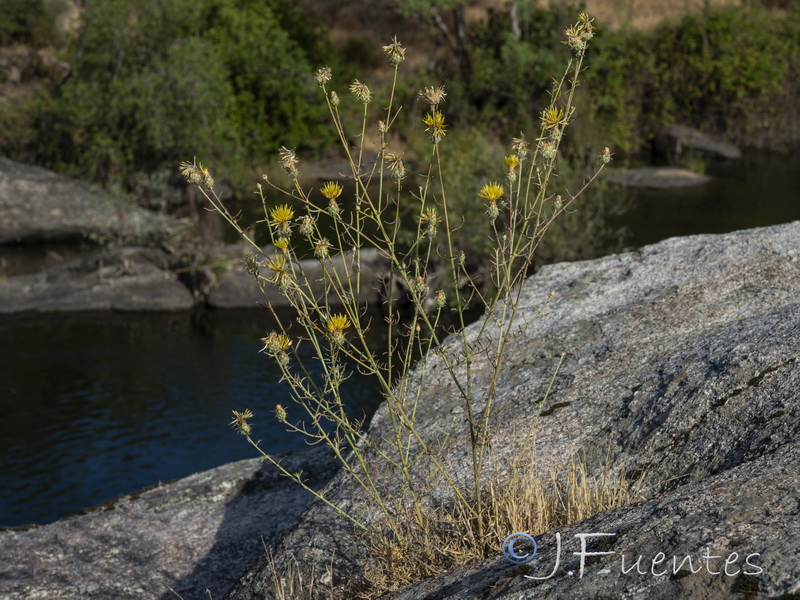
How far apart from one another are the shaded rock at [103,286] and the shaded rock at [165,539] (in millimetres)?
8424

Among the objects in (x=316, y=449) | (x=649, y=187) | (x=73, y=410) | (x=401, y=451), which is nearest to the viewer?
(x=401, y=451)

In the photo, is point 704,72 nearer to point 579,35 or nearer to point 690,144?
point 690,144

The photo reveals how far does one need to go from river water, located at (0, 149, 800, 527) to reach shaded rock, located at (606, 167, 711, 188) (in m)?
4.78

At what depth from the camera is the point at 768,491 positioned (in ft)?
9.58

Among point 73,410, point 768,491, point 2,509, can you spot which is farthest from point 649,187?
point 768,491

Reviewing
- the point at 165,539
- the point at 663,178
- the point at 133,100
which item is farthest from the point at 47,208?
the point at 165,539

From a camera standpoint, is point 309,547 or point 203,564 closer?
point 309,547

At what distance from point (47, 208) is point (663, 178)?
12.0 metres

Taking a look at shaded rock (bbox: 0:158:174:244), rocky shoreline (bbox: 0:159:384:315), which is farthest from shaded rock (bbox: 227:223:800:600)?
shaded rock (bbox: 0:158:174:244)

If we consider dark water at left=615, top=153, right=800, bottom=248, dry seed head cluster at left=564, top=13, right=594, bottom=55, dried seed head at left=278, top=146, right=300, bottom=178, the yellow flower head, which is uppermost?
dry seed head cluster at left=564, top=13, right=594, bottom=55

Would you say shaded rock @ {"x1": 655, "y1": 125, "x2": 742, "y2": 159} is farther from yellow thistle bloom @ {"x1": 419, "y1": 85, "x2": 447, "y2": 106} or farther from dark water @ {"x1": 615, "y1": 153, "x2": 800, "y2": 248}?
yellow thistle bloom @ {"x1": 419, "y1": 85, "x2": 447, "y2": 106}

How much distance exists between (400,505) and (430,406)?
123 cm

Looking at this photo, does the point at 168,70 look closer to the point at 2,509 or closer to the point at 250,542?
the point at 2,509

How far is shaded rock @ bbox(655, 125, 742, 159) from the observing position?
24.2 metres
